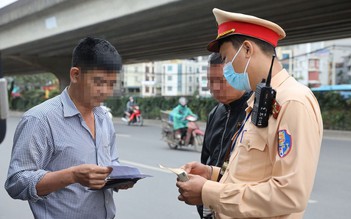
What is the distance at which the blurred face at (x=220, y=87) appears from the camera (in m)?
2.66

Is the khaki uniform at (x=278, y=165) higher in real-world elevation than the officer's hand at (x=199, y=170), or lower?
higher

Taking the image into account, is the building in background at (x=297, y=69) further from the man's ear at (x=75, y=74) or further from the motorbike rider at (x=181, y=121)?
the man's ear at (x=75, y=74)

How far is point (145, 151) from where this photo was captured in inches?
408

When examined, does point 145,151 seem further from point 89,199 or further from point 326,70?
point 326,70

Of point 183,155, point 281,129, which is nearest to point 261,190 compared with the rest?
point 281,129

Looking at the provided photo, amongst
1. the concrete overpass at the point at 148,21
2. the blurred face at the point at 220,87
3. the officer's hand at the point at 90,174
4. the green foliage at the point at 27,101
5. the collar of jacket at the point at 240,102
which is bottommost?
the green foliage at the point at 27,101

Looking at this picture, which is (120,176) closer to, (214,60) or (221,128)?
(221,128)

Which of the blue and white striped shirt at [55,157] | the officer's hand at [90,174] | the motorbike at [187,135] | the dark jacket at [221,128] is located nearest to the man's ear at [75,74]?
the blue and white striped shirt at [55,157]

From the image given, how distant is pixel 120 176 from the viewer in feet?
5.99

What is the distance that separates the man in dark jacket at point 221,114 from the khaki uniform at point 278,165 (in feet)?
3.39

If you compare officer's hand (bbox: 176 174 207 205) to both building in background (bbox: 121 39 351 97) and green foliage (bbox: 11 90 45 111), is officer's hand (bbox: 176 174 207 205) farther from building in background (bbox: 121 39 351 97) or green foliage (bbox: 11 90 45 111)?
green foliage (bbox: 11 90 45 111)

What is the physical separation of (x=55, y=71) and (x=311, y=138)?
24287 mm

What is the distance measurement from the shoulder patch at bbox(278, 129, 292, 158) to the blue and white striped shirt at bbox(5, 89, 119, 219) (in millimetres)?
887

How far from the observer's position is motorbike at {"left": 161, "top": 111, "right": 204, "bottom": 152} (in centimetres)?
1041
